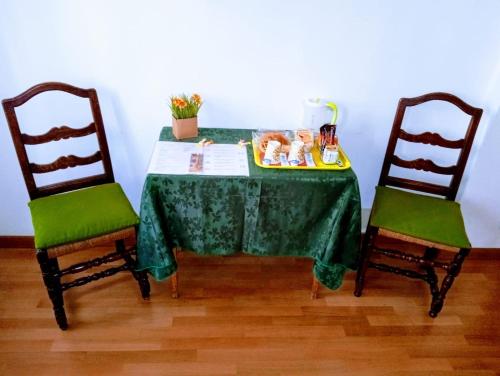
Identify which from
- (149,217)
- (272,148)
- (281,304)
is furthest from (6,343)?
(272,148)

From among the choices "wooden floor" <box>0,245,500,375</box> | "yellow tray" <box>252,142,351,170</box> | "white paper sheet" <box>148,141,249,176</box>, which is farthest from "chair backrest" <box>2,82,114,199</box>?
"yellow tray" <box>252,142,351,170</box>

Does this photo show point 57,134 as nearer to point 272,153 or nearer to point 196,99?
point 196,99

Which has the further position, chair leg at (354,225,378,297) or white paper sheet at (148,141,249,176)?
chair leg at (354,225,378,297)

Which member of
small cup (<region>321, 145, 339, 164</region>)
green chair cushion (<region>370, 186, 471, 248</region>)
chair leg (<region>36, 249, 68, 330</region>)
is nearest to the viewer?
chair leg (<region>36, 249, 68, 330</region>)

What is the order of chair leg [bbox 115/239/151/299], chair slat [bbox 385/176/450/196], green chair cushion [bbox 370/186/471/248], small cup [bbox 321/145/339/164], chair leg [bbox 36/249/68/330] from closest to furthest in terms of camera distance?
chair leg [bbox 36/249/68/330] → small cup [bbox 321/145/339/164] → green chair cushion [bbox 370/186/471/248] → chair leg [bbox 115/239/151/299] → chair slat [bbox 385/176/450/196]

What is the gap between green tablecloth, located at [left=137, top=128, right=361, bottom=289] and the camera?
5.31 feet

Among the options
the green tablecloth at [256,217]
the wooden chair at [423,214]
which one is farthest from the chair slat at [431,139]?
the green tablecloth at [256,217]

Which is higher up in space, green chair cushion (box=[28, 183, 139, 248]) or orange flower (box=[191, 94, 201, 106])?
orange flower (box=[191, 94, 201, 106])

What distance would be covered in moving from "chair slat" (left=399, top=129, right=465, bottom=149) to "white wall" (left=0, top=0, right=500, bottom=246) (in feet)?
0.62

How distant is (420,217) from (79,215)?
1601mm

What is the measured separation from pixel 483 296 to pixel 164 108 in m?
2.06

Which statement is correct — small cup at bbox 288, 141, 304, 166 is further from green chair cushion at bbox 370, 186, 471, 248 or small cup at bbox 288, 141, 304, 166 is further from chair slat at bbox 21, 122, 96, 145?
chair slat at bbox 21, 122, 96, 145

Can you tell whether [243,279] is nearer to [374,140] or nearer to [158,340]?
A: [158,340]

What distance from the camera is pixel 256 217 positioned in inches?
66.9
